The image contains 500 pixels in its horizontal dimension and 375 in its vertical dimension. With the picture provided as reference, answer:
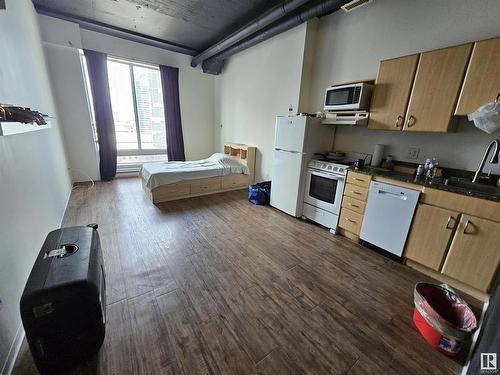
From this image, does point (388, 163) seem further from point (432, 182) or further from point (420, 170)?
point (432, 182)

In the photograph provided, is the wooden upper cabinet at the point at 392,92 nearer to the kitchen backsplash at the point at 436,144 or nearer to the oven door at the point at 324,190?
the kitchen backsplash at the point at 436,144

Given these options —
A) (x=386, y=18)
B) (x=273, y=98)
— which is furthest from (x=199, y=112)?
(x=386, y=18)

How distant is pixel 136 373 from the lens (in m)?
1.15

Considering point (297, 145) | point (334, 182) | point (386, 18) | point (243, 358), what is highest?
point (386, 18)

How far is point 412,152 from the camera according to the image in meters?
2.46

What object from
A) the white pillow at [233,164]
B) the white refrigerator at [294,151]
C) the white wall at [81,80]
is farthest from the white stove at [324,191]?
the white wall at [81,80]

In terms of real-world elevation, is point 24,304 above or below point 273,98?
below

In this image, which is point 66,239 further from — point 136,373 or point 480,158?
point 480,158

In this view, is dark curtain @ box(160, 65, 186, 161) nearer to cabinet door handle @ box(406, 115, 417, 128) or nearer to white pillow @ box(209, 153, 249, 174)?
white pillow @ box(209, 153, 249, 174)

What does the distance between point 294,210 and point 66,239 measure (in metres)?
2.63

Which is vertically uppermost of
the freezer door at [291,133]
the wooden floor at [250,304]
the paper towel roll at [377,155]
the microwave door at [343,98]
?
the microwave door at [343,98]

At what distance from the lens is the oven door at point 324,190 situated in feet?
8.75

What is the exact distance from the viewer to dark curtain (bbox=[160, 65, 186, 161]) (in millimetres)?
4945

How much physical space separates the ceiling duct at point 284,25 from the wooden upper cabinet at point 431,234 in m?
2.52
